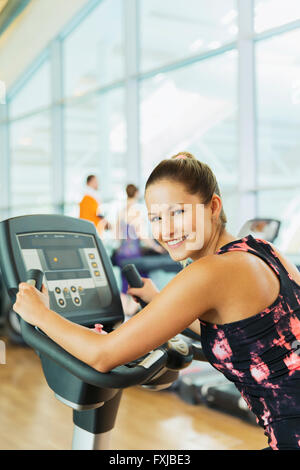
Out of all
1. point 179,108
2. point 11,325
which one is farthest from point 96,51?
point 11,325

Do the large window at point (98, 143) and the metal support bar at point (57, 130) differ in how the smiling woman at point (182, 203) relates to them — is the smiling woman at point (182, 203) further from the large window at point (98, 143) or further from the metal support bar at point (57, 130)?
the metal support bar at point (57, 130)

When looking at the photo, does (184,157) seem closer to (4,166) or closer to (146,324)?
(146,324)

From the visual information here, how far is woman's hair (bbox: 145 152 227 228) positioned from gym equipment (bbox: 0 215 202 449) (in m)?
0.31

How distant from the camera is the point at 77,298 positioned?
50.3 inches

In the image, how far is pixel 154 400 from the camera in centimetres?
329

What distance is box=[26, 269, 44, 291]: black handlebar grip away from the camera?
109cm

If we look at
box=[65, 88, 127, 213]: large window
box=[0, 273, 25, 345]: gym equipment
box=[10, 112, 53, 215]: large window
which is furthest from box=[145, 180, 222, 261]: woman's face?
box=[10, 112, 53, 215]: large window

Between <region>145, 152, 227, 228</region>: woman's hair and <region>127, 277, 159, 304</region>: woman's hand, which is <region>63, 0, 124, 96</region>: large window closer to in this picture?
<region>127, 277, 159, 304</region>: woman's hand

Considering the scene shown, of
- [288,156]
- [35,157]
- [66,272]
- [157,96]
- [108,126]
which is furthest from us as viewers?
[288,156]

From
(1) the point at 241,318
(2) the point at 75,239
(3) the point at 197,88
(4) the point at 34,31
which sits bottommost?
(1) the point at 241,318

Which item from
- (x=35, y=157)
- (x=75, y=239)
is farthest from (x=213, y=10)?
(x=75, y=239)

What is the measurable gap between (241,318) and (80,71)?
709 cm

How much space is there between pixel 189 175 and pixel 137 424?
6.96 ft

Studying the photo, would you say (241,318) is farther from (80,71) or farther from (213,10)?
(80,71)
